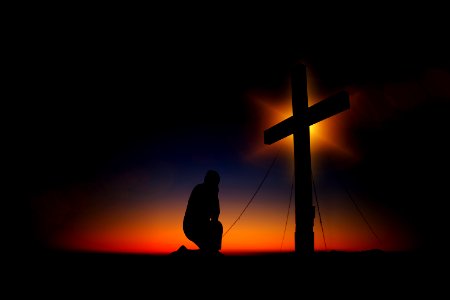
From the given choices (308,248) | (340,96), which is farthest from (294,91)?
(308,248)

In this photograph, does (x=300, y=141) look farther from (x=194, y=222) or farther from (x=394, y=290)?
(x=394, y=290)

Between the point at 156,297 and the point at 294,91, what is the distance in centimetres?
484

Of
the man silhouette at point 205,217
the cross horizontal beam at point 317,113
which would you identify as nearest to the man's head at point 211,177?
the man silhouette at point 205,217

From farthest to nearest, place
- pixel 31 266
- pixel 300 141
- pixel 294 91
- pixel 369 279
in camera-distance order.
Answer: pixel 294 91
pixel 300 141
pixel 31 266
pixel 369 279

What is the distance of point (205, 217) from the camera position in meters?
4.94

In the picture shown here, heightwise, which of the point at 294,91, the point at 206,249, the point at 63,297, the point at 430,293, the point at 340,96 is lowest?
the point at 63,297

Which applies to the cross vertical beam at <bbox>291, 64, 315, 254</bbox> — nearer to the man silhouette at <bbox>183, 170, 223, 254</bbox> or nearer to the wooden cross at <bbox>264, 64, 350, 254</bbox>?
the wooden cross at <bbox>264, 64, 350, 254</bbox>

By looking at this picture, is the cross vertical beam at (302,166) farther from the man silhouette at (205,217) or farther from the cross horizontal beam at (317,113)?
the man silhouette at (205,217)

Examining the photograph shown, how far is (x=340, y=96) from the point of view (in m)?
5.25

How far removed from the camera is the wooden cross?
16.6 feet

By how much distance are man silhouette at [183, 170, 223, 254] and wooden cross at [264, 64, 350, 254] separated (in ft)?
4.88

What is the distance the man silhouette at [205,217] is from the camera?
482 centimetres

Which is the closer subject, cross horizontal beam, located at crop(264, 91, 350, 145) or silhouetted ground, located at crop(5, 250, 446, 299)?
silhouetted ground, located at crop(5, 250, 446, 299)

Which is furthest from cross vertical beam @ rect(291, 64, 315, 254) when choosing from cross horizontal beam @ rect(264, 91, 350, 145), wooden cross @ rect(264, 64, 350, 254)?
cross horizontal beam @ rect(264, 91, 350, 145)
